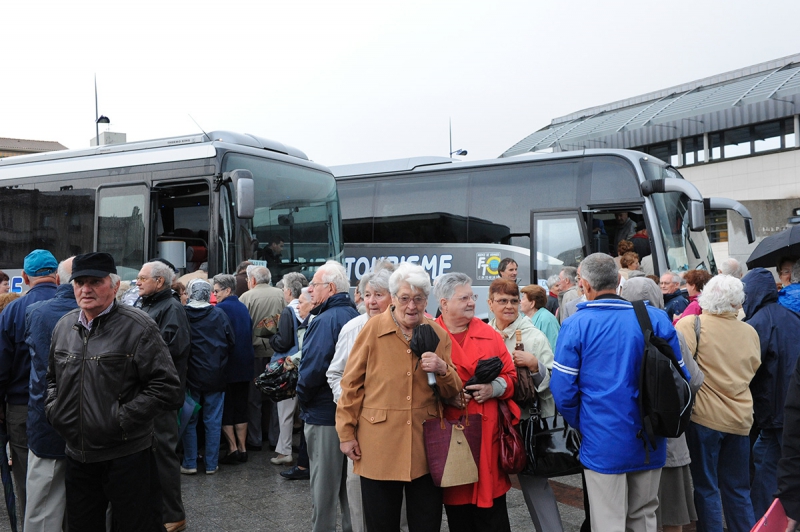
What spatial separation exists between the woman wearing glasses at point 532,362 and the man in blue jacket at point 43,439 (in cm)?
279

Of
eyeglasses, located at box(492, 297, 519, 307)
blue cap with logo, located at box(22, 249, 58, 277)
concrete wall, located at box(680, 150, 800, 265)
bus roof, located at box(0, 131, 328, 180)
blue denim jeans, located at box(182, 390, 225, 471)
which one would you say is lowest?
blue denim jeans, located at box(182, 390, 225, 471)

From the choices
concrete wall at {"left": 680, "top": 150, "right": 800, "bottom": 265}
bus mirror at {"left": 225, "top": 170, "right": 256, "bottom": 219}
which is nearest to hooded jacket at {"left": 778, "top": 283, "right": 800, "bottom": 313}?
bus mirror at {"left": 225, "top": 170, "right": 256, "bottom": 219}

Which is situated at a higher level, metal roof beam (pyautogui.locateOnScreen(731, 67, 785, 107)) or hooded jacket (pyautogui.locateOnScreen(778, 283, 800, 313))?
metal roof beam (pyautogui.locateOnScreen(731, 67, 785, 107))

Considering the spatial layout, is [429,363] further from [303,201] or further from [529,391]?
[303,201]

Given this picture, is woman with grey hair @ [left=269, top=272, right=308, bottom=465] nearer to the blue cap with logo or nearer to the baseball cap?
the blue cap with logo

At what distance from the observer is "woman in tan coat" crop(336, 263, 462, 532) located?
3811mm

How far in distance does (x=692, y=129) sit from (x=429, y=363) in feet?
109

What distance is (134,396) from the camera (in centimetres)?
403

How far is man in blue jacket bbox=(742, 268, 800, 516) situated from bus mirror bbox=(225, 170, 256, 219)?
6492 millimetres

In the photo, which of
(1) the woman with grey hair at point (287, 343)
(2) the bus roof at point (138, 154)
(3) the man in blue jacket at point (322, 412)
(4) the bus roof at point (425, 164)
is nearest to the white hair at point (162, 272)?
(1) the woman with grey hair at point (287, 343)

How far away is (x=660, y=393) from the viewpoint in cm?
382

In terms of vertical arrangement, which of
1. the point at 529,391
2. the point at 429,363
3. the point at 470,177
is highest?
the point at 470,177

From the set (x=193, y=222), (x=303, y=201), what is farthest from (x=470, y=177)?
(x=193, y=222)

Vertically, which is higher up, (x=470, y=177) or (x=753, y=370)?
(x=470, y=177)
